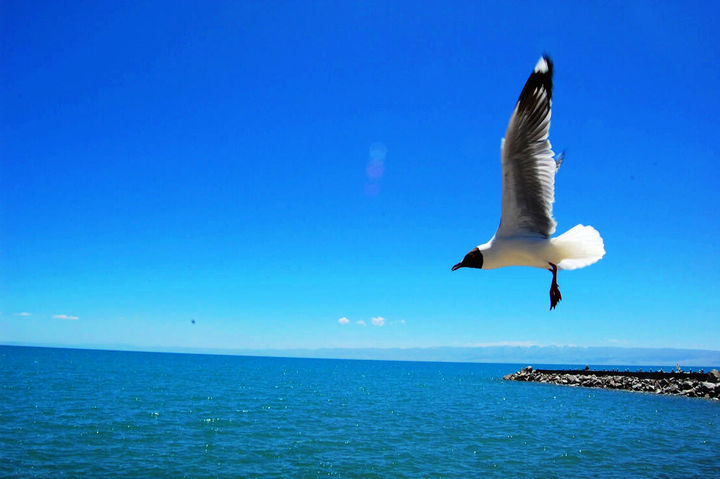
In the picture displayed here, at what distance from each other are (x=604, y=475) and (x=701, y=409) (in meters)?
26.3

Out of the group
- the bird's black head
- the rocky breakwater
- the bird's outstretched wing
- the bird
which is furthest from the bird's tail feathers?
the rocky breakwater

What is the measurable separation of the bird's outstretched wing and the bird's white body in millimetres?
179

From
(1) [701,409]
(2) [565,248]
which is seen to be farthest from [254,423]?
(1) [701,409]

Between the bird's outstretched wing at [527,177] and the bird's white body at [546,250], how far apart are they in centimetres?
18

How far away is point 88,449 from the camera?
20812mm

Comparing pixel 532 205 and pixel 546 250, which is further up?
pixel 532 205

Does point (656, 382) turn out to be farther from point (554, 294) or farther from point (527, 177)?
point (554, 294)

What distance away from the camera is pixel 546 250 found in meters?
4.74

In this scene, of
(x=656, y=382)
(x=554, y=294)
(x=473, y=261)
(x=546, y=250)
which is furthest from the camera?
(x=656, y=382)

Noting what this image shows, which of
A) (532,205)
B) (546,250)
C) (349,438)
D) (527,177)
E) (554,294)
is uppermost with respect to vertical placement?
(527,177)

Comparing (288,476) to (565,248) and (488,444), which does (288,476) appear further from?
(565,248)

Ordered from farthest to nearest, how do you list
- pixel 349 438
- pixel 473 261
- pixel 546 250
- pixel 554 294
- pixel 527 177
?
pixel 349 438
pixel 527 177
pixel 546 250
pixel 473 261
pixel 554 294

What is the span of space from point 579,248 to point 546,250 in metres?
0.50

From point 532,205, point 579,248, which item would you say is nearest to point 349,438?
point 579,248
